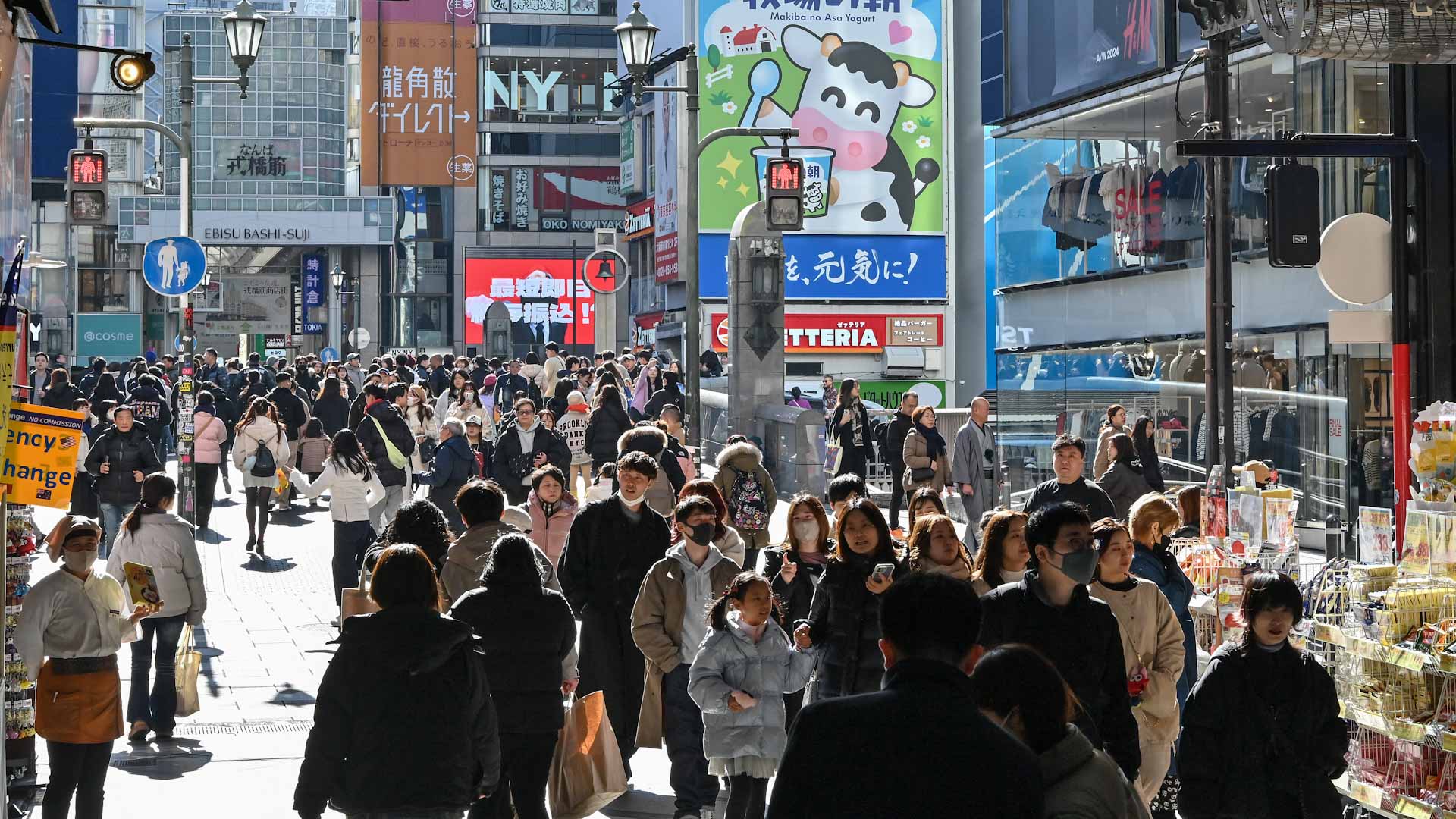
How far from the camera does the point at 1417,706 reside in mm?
7832

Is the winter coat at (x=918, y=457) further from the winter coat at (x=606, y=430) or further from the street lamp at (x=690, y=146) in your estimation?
the winter coat at (x=606, y=430)

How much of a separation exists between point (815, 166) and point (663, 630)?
157 ft

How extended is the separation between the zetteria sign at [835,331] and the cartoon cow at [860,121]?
2.85 m

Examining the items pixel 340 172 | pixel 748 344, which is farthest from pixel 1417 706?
pixel 340 172

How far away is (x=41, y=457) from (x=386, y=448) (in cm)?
996

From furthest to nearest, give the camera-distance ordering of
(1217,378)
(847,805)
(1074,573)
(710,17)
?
(710,17)
(1217,378)
(1074,573)
(847,805)

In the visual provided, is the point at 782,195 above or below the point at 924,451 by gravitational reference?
above

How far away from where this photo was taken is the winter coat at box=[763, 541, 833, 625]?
357 inches

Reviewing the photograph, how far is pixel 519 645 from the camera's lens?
7.52m

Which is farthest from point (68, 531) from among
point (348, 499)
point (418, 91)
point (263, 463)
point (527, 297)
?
point (527, 297)

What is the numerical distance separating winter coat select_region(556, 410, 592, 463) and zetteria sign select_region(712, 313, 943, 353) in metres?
36.4

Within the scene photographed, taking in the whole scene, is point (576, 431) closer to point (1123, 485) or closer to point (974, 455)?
point (974, 455)

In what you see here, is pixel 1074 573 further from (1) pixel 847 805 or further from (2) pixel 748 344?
(2) pixel 748 344

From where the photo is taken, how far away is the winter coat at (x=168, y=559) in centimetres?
1055
